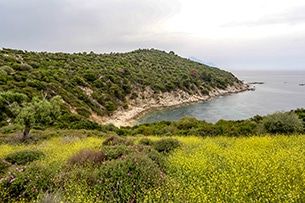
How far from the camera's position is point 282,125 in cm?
1612

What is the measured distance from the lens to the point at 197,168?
6789mm

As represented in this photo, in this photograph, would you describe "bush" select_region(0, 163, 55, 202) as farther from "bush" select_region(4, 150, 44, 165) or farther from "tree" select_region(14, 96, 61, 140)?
"tree" select_region(14, 96, 61, 140)

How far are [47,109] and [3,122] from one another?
10.6 m

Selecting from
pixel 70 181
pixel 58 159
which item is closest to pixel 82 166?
pixel 70 181

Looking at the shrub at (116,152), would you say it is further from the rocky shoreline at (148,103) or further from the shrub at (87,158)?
the rocky shoreline at (148,103)

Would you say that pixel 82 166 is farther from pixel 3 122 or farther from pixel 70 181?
pixel 3 122

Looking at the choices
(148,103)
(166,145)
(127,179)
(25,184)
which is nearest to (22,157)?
(25,184)

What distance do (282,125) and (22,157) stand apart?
17.7 metres

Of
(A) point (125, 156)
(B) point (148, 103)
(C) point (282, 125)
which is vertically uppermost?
(A) point (125, 156)

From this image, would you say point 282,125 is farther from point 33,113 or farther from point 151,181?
point 33,113

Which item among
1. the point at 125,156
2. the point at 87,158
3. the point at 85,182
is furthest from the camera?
the point at 87,158

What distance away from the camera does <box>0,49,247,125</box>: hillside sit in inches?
1362

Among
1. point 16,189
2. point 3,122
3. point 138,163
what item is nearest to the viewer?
point 16,189

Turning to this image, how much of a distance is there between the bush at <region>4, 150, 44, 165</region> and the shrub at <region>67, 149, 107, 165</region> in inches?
82.4
